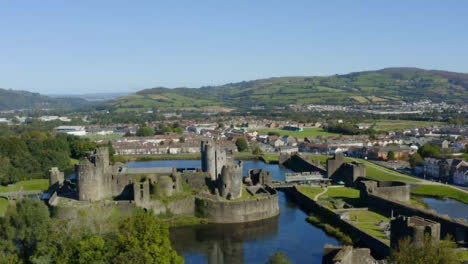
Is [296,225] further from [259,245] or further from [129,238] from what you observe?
[129,238]

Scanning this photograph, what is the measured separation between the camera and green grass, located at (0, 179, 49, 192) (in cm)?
4850

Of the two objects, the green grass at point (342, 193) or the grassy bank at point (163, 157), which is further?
the grassy bank at point (163, 157)

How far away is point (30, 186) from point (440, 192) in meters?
38.7

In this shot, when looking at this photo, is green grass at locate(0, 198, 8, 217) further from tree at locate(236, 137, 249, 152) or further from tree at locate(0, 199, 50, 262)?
tree at locate(236, 137, 249, 152)

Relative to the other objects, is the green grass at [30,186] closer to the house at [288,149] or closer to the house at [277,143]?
the house at [288,149]

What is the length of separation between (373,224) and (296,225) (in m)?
5.36

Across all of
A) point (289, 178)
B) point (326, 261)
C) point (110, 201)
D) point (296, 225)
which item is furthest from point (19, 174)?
point (326, 261)

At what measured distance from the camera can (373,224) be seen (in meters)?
32.2

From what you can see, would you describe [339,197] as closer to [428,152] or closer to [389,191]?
[389,191]

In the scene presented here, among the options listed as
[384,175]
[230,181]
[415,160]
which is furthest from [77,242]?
[415,160]

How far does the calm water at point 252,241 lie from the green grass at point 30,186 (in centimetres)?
2158

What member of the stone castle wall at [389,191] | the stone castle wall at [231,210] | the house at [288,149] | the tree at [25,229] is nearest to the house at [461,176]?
the stone castle wall at [389,191]

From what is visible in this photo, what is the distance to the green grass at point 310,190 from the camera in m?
42.3

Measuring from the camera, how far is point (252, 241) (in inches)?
1239
